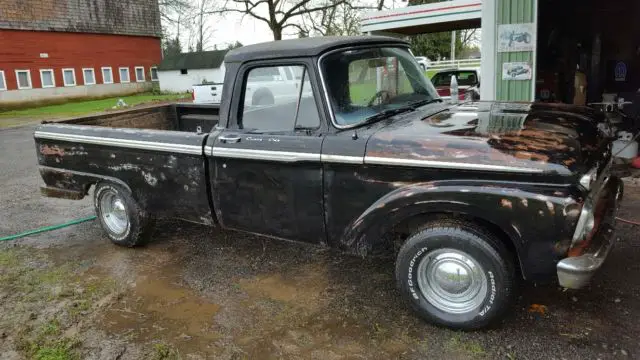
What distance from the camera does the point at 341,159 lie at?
11.4 feet

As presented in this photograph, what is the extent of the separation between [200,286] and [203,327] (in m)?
0.70

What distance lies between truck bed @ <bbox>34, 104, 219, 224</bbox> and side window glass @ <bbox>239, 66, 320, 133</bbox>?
0.49 m

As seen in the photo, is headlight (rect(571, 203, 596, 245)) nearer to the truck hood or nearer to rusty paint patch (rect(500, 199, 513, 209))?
the truck hood

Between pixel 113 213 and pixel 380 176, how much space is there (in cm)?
321

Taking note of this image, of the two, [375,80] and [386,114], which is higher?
[375,80]

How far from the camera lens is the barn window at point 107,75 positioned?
1262 inches

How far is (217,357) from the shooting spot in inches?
127

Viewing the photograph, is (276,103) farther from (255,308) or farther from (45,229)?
(45,229)

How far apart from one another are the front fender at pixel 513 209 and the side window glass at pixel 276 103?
91cm

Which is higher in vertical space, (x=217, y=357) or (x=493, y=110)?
(x=493, y=110)

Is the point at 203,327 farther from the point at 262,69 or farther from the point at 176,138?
the point at 262,69

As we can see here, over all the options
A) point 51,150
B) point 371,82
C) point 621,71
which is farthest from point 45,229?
point 621,71

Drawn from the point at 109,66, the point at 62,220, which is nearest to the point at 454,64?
the point at 109,66

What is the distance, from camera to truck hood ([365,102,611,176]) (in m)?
2.93
